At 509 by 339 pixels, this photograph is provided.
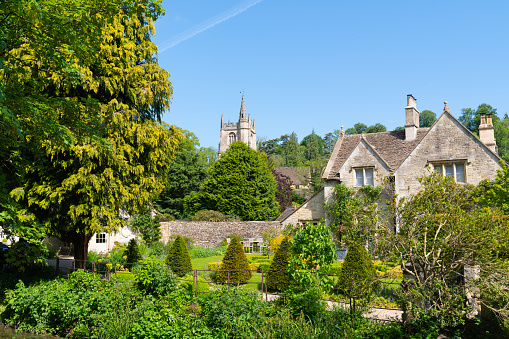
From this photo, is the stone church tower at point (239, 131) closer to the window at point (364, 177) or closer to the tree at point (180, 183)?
the tree at point (180, 183)

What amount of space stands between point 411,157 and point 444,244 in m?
17.3

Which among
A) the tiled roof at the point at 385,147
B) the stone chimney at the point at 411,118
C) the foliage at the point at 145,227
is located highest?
the stone chimney at the point at 411,118

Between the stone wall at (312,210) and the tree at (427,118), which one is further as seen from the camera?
the tree at (427,118)

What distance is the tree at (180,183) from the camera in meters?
50.4

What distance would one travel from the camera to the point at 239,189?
44.7 metres

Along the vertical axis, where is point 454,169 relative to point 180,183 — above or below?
below

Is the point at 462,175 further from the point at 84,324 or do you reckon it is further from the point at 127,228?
the point at 127,228

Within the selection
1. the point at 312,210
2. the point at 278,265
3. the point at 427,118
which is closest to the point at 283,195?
the point at 312,210

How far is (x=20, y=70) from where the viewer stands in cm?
912

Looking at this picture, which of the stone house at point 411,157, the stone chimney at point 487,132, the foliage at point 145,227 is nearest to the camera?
the stone house at point 411,157

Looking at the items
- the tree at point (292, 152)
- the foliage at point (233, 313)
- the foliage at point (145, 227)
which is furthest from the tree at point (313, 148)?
the foliage at point (233, 313)

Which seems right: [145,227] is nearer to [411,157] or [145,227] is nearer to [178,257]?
[178,257]

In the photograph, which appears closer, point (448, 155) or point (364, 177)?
point (448, 155)

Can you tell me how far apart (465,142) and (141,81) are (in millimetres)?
18761
